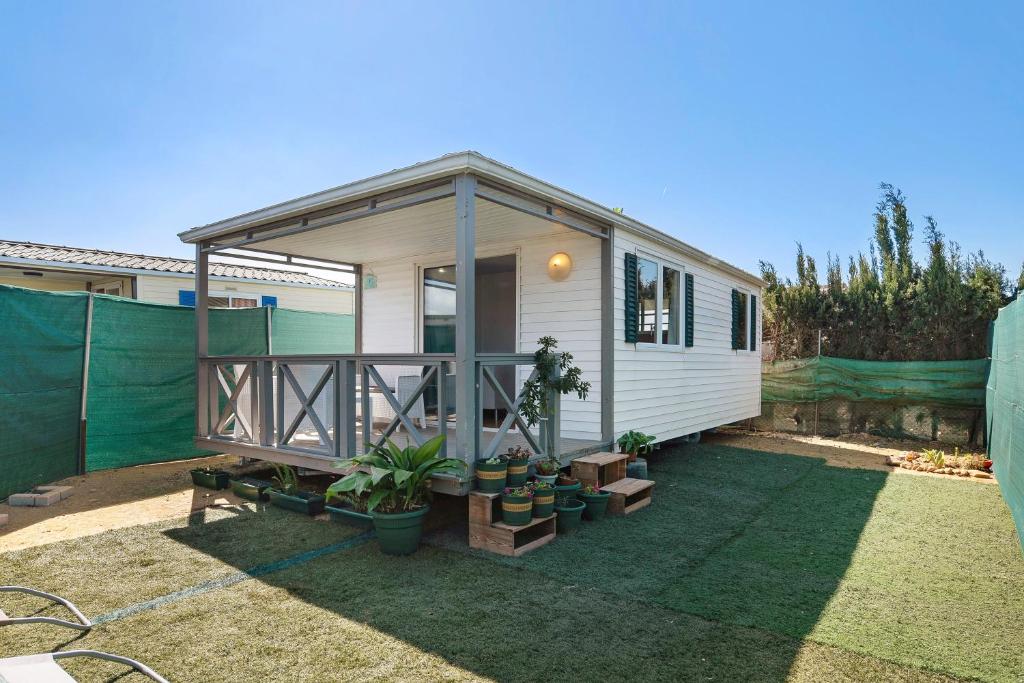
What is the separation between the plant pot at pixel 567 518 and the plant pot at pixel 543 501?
0.18 m

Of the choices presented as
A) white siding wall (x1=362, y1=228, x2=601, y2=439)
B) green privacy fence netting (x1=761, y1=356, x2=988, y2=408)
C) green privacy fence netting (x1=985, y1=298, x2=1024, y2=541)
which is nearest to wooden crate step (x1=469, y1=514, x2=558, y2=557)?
white siding wall (x1=362, y1=228, x2=601, y2=439)

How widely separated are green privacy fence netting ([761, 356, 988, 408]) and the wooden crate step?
7.41 metres

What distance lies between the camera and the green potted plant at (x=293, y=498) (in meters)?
4.51

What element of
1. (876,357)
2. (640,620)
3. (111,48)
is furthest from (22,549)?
(876,357)

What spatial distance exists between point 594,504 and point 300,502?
2.29 metres

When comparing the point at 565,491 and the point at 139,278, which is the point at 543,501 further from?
the point at 139,278

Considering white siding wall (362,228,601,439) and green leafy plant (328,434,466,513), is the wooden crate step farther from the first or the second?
white siding wall (362,228,601,439)

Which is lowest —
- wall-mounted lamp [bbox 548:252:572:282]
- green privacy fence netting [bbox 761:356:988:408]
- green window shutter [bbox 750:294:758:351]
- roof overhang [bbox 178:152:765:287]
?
green privacy fence netting [bbox 761:356:988:408]

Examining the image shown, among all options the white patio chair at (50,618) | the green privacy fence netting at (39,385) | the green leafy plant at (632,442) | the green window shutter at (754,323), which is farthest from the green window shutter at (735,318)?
the white patio chair at (50,618)

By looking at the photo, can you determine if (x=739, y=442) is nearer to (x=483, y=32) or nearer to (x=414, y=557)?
(x=414, y=557)

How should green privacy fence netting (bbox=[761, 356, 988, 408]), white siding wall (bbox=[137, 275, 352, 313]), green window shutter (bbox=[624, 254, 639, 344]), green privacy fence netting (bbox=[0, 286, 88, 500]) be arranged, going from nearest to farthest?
green privacy fence netting (bbox=[0, 286, 88, 500]), green window shutter (bbox=[624, 254, 639, 344]), green privacy fence netting (bbox=[761, 356, 988, 408]), white siding wall (bbox=[137, 275, 352, 313])

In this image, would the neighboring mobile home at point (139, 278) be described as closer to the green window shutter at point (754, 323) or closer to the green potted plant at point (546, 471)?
the green potted plant at point (546, 471)

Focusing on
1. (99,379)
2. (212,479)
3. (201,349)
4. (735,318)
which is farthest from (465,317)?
(735,318)

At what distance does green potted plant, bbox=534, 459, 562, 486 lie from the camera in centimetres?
418
